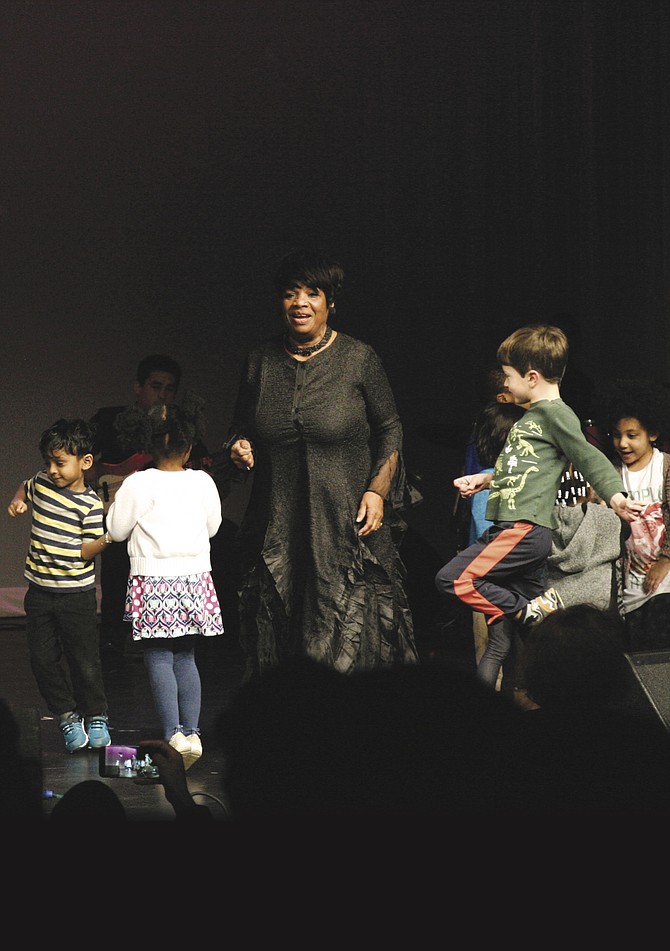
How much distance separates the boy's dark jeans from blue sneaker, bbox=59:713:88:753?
5 centimetres

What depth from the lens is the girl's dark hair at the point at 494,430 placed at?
14.8 ft

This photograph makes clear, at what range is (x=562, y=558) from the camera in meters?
4.34

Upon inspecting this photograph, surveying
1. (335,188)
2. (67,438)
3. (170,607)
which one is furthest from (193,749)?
(335,188)

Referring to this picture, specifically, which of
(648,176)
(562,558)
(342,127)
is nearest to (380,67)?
(342,127)

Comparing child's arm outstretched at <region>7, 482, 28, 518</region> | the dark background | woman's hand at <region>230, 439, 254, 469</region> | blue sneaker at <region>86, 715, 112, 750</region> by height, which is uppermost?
the dark background

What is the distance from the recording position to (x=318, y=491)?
12.1 feet

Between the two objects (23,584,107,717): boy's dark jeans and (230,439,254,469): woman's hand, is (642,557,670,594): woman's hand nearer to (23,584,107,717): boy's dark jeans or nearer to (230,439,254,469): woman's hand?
(230,439,254,469): woman's hand

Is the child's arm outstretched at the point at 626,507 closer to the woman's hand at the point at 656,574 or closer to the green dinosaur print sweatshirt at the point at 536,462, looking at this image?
the green dinosaur print sweatshirt at the point at 536,462

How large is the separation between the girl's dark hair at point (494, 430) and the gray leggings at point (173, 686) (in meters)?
1.25

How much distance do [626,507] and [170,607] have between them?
1.29 meters

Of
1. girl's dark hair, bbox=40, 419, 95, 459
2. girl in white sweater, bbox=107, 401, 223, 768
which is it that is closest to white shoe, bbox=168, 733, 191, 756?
girl in white sweater, bbox=107, 401, 223, 768

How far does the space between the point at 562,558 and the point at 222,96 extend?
4.47m

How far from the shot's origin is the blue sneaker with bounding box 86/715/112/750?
4020 millimetres

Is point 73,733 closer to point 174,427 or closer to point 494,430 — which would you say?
point 174,427
